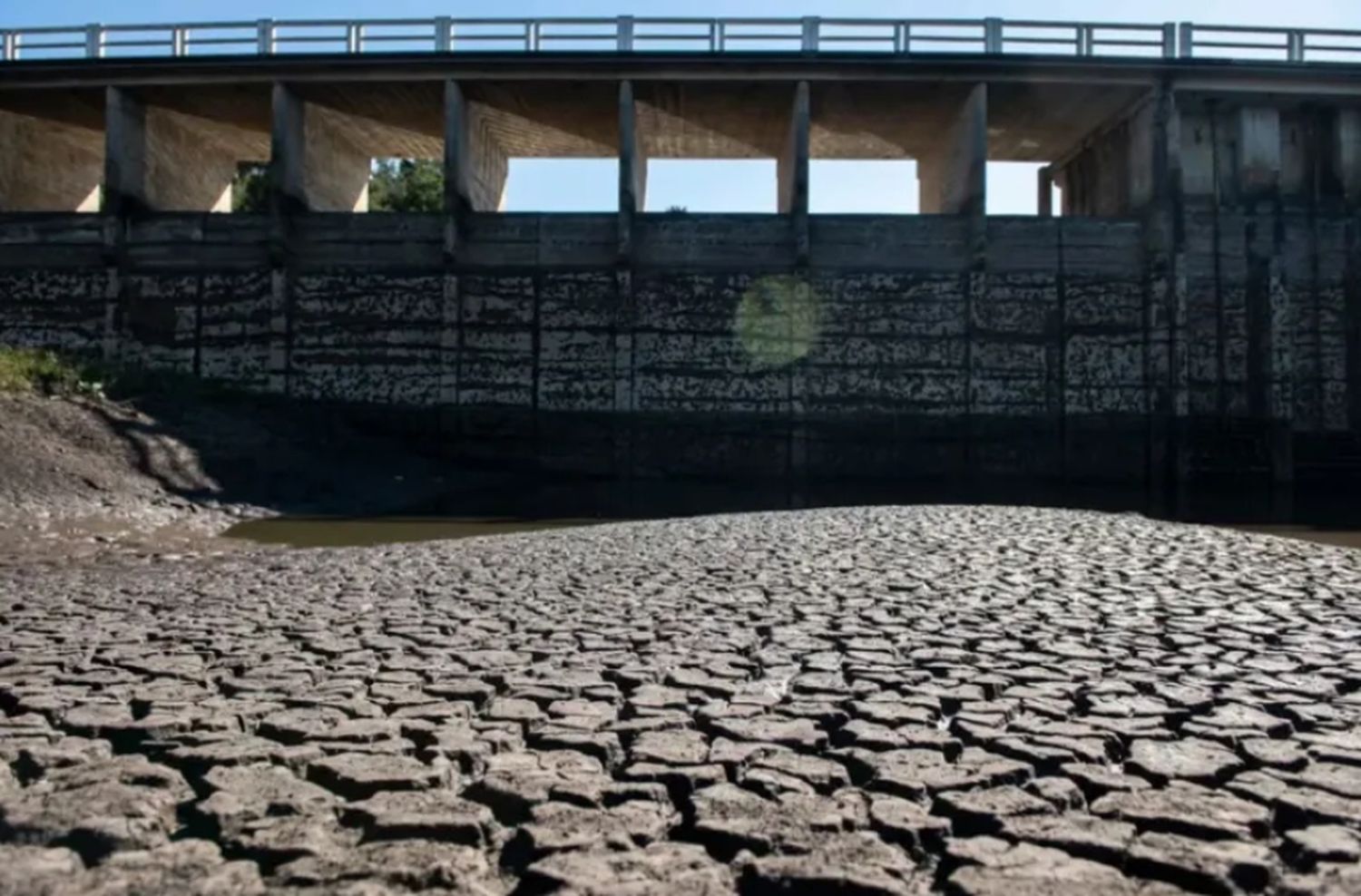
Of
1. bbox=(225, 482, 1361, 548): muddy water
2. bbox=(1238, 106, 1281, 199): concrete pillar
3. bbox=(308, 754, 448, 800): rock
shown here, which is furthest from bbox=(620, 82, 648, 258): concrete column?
bbox=(308, 754, 448, 800): rock

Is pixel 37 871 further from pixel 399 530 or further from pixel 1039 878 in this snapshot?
pixel 399 530

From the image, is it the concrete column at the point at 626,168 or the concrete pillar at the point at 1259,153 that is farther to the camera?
the concrete pillar at the point at 1259,153

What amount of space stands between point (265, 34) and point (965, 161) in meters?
14.6

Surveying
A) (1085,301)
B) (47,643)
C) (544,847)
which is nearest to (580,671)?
(544,847)

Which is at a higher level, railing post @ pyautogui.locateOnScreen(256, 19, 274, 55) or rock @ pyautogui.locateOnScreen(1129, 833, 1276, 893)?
railing post @ pyautogui.locateOnScreen(256, 19, 274, 55)

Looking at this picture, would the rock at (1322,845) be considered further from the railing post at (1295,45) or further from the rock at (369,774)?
the railing post at (1295,45)

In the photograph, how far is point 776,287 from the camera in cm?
1967

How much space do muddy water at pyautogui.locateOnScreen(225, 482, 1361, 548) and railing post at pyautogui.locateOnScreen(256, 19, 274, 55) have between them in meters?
10.4

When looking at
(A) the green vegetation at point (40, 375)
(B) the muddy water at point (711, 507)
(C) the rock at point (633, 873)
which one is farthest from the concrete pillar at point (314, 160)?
(C) the rock at point (633, 873)

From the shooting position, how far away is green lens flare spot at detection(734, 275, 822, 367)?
1962cm

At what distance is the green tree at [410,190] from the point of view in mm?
37031

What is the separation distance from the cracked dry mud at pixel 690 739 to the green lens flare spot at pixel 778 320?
45.5 ft

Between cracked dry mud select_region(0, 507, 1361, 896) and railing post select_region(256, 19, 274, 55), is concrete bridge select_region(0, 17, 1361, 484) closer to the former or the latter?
railing post select_region(256, 19, 274, 55)

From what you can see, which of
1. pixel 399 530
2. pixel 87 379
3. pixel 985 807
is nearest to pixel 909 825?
pixel 985 807
